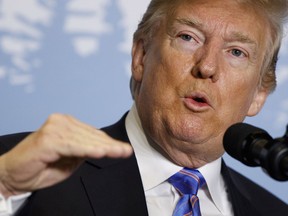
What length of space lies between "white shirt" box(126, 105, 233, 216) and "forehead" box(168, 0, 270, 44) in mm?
341

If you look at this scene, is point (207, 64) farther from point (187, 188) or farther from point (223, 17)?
point (187, 188)

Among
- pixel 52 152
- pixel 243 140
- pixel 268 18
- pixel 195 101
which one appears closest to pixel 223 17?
pixel 268 18

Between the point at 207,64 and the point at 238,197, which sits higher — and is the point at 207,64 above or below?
above

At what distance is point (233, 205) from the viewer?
1814 mm

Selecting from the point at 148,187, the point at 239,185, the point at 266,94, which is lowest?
the point at 239,185

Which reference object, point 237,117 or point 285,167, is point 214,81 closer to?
point 237,117

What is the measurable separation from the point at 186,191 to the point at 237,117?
28 cm

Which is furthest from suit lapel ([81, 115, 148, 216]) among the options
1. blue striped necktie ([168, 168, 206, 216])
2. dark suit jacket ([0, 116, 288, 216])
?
blue striped necktie ([168, 168, 206, 216])

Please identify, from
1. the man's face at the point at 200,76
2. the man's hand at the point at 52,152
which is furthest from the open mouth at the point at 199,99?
the man's hand at the point at 52,152

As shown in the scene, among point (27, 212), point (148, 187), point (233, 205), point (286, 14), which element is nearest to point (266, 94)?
point (286, 14)

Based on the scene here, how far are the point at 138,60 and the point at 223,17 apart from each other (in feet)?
1.08

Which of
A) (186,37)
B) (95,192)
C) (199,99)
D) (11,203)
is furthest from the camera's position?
(186,37)

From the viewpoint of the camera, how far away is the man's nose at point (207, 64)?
1625 mm

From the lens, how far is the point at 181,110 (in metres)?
1.65
